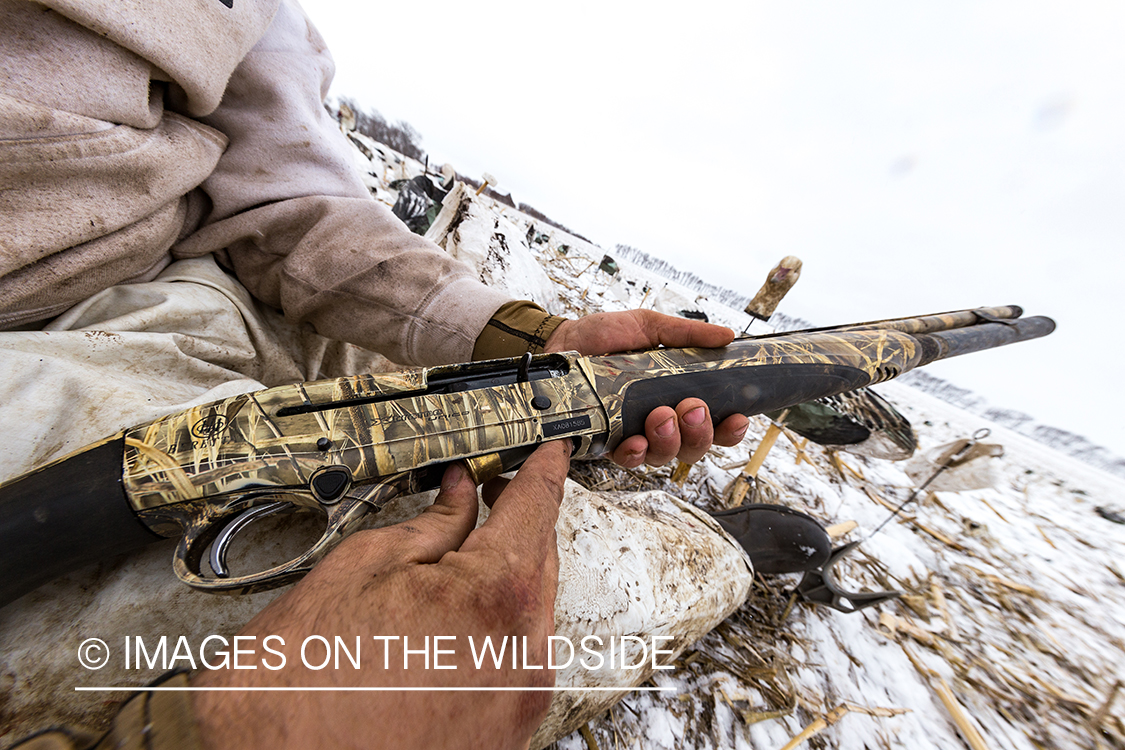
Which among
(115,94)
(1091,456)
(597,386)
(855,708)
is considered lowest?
(855,708)

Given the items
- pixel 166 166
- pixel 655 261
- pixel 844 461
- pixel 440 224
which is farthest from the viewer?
pixel 655 261

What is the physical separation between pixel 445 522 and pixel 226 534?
54cm

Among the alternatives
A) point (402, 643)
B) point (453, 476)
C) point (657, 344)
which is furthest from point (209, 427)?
point (657, 344)

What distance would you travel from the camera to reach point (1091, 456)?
26.6ft

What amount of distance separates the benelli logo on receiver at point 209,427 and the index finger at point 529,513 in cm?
68

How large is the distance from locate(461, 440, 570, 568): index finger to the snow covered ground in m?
1.17

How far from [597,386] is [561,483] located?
379mm

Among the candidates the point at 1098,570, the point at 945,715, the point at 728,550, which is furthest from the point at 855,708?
the point at 1098,570

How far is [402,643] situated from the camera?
1.96 ft

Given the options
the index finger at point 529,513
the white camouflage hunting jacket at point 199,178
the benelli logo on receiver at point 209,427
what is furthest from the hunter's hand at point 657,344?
the benelli logo on receiver at point 209,427

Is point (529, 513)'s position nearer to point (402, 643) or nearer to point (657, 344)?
point (402, 643)

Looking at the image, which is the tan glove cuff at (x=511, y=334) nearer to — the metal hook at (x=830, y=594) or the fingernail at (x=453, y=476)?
the fingernail at (x=453, y=476)

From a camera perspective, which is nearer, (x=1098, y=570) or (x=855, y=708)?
(x=855, y=708)

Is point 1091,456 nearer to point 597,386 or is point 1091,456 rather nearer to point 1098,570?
point 1098,570
